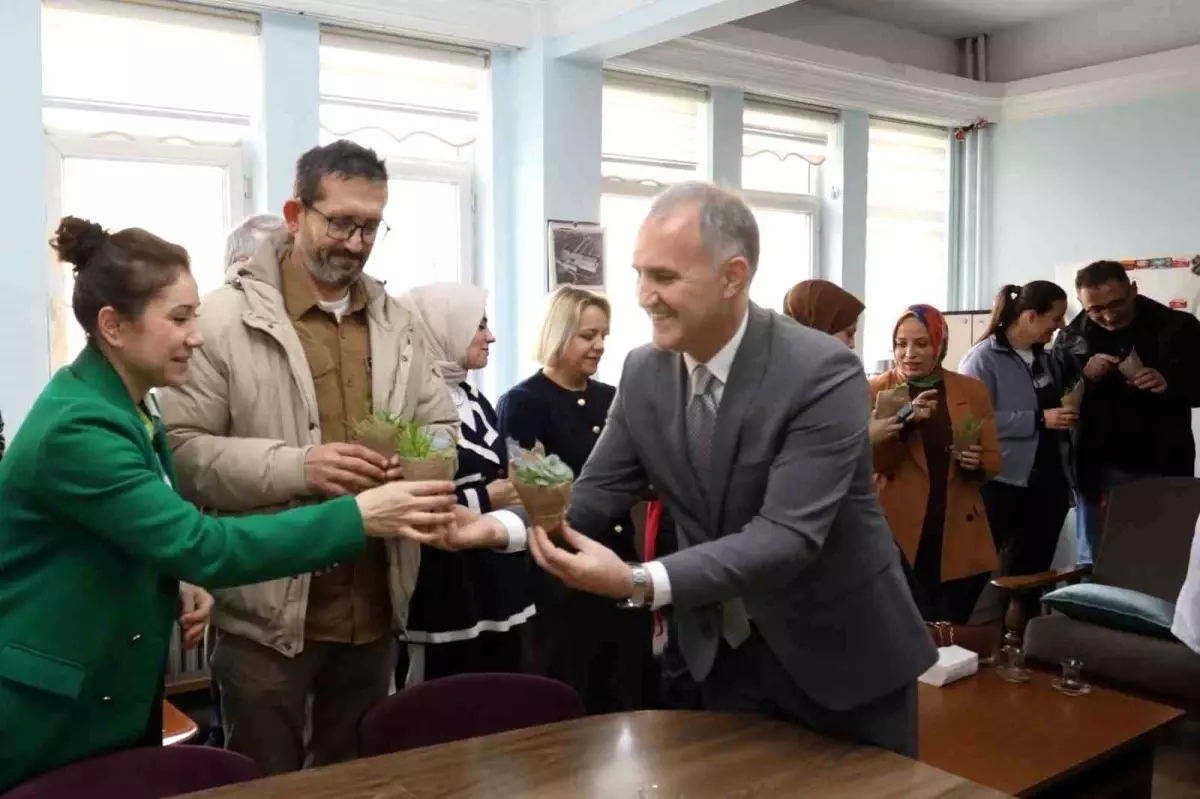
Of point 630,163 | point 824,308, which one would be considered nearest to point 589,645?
point 824,308

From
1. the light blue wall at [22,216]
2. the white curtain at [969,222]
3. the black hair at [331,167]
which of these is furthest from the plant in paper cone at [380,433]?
the white curtain at [969,222]

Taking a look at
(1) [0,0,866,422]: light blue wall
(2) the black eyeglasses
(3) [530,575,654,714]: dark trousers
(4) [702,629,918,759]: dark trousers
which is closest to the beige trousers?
(4) [702,629,918,759]: dark trousers

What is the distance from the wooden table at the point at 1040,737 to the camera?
2.29 metres

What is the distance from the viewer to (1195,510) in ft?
12.5

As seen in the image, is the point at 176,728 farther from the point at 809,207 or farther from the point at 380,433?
the point at 809,207

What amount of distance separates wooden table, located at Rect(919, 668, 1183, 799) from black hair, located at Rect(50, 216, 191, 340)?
1.92 meters

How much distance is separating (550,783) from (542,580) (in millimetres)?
1610

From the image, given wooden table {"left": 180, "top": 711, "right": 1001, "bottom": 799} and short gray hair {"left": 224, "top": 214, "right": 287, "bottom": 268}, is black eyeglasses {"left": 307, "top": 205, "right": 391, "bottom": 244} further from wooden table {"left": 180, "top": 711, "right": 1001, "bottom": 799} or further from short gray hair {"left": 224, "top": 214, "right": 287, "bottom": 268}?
wooden table {"left": 180, "top": 711, "right": 1001, "bottom": 799}

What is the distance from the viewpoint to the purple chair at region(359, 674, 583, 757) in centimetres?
177

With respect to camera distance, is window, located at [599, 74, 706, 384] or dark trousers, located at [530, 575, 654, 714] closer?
dark trousers, located at [530, 575, 654, 714]

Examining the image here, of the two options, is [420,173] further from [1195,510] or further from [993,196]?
[993,196]

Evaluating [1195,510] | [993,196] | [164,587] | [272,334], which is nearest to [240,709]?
[164,587]

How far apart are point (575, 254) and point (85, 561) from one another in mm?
3339

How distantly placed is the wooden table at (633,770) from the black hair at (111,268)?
787mm
